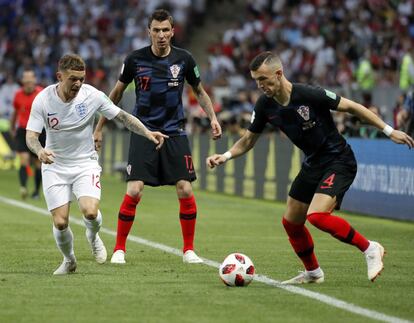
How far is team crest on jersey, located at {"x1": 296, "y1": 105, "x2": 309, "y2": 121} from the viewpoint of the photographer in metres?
9.72

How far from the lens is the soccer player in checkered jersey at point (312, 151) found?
9562mm

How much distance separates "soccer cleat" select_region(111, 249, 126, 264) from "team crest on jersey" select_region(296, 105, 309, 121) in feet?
8.77

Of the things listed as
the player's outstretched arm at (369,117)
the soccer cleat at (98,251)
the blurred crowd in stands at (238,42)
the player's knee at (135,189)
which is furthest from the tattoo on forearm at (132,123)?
the blurred crowd in stands at (238,42)

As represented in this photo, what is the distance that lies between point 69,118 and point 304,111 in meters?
2.22

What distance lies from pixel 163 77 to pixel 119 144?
1817 cm

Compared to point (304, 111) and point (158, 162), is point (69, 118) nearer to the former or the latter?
point (158, 162)

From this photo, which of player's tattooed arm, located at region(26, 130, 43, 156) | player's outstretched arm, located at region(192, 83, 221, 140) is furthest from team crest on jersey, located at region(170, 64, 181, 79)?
player's tattooed arm, located at region(26, 130, 43, 156)

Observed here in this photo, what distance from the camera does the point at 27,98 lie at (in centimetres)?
2042

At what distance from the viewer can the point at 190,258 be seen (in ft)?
38.0

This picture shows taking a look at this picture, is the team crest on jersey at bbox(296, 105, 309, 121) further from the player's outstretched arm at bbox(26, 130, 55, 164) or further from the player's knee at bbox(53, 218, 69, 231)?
the player's knee at bbox(53, 218, 69, 231)

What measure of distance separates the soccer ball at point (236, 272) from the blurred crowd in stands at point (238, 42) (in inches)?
406

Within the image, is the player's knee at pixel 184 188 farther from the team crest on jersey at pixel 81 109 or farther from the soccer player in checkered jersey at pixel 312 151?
the soccer player in checkered jersey at pixel 312 151

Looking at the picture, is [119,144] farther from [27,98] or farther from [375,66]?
[27,98]

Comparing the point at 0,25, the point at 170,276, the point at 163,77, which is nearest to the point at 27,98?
the point at 163,77
